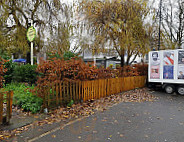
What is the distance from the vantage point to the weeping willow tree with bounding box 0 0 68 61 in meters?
11.5

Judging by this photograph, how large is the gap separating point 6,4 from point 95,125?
459 inches

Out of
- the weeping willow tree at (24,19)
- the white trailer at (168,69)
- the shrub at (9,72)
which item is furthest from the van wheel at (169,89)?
the weeping willow tree at (24,19)

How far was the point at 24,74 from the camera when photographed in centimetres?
855

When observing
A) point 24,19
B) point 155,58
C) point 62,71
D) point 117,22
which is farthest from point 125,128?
point 24,19

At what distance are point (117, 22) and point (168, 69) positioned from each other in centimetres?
486

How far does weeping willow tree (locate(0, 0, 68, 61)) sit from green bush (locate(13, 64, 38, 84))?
382cm

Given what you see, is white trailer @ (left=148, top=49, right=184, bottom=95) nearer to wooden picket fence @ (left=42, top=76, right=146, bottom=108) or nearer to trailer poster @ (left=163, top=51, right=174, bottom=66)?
trailer poster @ (left=163, top=51, right=174, bottom=66)

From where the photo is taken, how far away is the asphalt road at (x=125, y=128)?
328 cm

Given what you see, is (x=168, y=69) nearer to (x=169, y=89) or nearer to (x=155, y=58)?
(x=155, y=58)

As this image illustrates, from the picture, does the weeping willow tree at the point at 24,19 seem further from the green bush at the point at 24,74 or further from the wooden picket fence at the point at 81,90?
the wooden picket fence at the point at 81,90

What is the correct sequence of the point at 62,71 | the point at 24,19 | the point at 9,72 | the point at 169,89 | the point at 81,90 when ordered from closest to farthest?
the point at 62,71 → the point at 81,90 → the point at 9,72 → the point at 169,89 → the point at 24,19

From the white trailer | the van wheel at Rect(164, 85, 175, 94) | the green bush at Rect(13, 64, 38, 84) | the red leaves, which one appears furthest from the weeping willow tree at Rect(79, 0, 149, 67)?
the red leaves

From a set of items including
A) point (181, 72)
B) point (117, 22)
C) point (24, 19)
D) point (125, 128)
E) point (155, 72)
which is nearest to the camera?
point (125, 128)

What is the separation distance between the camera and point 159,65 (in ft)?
29.6
